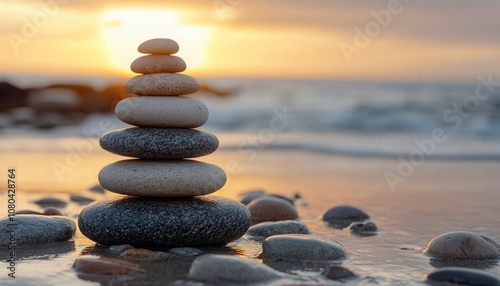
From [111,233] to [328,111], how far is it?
807 inches

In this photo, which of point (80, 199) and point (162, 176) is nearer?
point (162, 176)

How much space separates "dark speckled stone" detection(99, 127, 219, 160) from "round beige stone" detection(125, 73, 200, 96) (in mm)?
302

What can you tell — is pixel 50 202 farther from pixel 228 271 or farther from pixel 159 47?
pixel 228 271

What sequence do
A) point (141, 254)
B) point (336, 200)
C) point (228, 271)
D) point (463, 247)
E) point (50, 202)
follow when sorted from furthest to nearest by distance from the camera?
point (336, 200) < point (50, 202) < point (463, 247) < point (141, 254) < point (228, 271)

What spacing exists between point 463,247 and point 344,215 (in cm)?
196

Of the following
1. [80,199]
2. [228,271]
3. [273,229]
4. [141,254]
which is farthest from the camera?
[80,199]

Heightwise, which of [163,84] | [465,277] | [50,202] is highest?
[163,84]

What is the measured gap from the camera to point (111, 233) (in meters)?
5.19

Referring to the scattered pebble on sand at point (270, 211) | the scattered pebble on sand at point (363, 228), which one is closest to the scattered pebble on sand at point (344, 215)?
the scattered pebble on sand at point (270, 211)

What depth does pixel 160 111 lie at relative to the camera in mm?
5391

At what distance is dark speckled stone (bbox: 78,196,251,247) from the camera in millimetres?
5125

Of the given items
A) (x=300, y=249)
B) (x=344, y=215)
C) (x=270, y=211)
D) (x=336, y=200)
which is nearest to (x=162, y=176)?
(x=300, y=249)

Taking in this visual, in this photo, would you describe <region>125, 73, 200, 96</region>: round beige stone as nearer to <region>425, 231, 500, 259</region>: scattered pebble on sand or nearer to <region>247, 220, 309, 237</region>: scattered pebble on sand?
<region>247, 220, 309, 237</region>: scattered pebble on sand

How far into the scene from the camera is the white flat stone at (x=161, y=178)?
524cm
